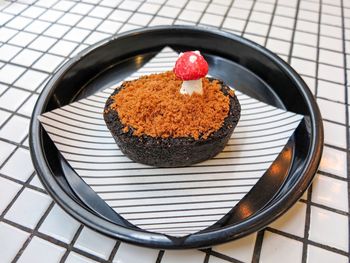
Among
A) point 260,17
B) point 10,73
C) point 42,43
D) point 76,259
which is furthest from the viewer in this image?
point 260,17

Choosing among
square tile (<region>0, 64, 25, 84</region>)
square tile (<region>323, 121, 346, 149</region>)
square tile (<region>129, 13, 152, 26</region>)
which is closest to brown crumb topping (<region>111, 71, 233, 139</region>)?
square tile (<region>323, 121, 346, 149</region>)

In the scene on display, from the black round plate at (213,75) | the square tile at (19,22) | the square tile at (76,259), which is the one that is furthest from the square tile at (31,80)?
the square tile at (76,259)

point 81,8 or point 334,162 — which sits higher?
point 81,8

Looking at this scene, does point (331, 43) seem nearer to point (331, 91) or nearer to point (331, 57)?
point (331, 57)

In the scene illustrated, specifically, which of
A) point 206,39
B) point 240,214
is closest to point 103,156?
point 240,214

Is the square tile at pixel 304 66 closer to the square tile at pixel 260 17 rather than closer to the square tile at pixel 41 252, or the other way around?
the square tile at pixel 260 17

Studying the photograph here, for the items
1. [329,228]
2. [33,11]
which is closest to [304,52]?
[329,228]
